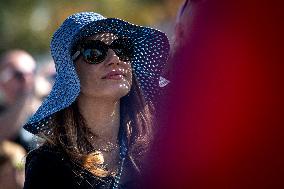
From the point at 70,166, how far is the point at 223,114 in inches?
57.9

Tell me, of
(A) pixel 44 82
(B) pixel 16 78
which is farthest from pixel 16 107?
(A) pixel 44 82

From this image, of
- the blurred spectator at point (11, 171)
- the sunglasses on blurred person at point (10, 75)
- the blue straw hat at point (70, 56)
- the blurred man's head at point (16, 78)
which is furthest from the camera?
the sunglasses on blurred person at point (10, 75)

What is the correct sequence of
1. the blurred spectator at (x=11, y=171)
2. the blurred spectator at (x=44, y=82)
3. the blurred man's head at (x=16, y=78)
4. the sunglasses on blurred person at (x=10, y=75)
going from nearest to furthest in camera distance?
the blurred spectator at (x=11, y=171) → the blurred man's head at (x=16, y=78) → the sunglasses on blurred person at (x=10, y=75) → the blurred spectator at (x=44, y=82)

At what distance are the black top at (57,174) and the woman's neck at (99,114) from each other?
0.21 m

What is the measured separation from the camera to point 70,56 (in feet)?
10.5

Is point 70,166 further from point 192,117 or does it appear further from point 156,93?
point 192,117

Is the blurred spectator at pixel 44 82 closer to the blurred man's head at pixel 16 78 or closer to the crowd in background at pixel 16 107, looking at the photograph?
the crowd in background at pixel 16 107

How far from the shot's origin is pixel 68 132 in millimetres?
3232

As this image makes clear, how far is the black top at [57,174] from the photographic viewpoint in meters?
3.04

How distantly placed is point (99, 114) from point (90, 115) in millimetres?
40

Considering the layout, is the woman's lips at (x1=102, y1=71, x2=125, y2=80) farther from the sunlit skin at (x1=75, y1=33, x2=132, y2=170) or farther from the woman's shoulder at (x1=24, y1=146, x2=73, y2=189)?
the woman's shoulder at (x1=24, y1=146, x2=73, y2=189)

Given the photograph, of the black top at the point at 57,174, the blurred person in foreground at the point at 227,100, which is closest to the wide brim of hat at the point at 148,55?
the black top at the point at 57,174

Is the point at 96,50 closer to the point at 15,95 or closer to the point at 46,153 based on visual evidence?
the point at 46,153

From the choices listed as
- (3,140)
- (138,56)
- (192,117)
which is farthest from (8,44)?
(192,117)
